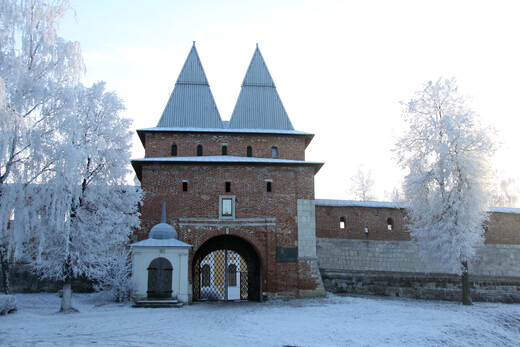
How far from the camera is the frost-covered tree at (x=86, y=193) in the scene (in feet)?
45.9

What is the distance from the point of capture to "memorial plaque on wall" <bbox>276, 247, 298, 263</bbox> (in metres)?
20.0

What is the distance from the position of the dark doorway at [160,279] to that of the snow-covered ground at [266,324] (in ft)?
3.35

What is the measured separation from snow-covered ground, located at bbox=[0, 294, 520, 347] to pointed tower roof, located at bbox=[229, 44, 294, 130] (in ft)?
27.4

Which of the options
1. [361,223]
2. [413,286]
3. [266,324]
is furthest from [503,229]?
[266,324]

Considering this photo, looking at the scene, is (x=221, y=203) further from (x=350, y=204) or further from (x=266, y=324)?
(x=266, y=324)

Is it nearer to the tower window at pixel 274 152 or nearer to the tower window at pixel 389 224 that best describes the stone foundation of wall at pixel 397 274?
the tower window at pixel 389 224

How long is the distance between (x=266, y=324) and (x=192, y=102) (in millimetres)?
12988

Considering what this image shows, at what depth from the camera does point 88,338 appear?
10711mm

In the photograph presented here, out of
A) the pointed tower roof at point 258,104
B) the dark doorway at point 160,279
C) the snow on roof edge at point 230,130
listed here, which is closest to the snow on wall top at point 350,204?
the snow on roof edge at point 230,130

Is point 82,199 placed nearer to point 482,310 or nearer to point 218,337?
point 218,337

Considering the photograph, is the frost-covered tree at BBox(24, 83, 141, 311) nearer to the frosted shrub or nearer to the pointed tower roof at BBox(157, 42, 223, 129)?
the frosted shrub

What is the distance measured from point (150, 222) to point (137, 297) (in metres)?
Answer: 3.50

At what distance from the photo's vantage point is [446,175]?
62.6 feet

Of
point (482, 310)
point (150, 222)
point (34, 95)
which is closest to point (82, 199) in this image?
point (34, 95)
